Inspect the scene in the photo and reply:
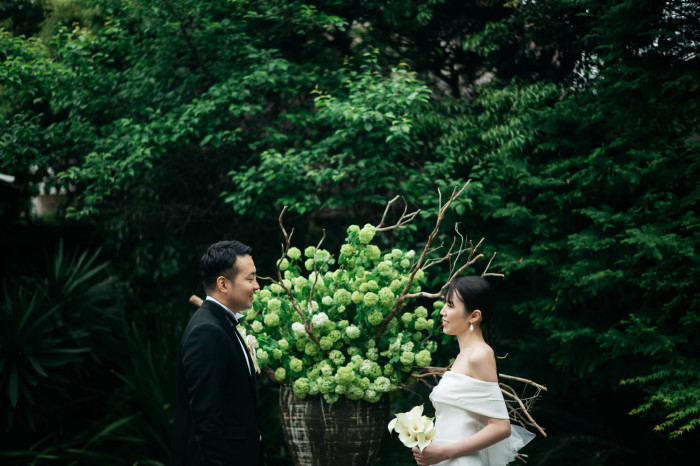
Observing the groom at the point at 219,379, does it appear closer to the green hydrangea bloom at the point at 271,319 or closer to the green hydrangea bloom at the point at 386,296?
the green hydrangea bloom at the point at 271,319

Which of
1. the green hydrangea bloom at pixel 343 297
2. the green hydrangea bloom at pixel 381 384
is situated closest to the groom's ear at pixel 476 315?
the green hydrangea bloom at pixel 381 384

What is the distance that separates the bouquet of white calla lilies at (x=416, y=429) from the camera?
2.78 meters

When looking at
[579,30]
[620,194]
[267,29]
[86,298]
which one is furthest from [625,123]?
[86,298]

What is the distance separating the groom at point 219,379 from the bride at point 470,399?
0.76 m

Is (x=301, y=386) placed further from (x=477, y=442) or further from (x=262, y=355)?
(x=477, y=442)

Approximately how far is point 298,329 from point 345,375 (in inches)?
14.2

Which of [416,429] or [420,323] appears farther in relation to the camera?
[420,323]

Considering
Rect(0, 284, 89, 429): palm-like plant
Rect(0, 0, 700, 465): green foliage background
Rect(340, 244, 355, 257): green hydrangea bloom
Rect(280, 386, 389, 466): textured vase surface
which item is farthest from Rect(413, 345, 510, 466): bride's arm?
Rect(0, 284, 89, 429): palm-like plant

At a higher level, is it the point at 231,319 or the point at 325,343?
the point at 231,319

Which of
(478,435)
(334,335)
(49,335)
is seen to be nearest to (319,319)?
(334,335)

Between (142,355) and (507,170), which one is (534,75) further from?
(142,355)

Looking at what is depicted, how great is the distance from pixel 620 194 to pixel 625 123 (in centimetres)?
59

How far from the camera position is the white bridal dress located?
273 centimetres

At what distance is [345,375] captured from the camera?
323 cm
